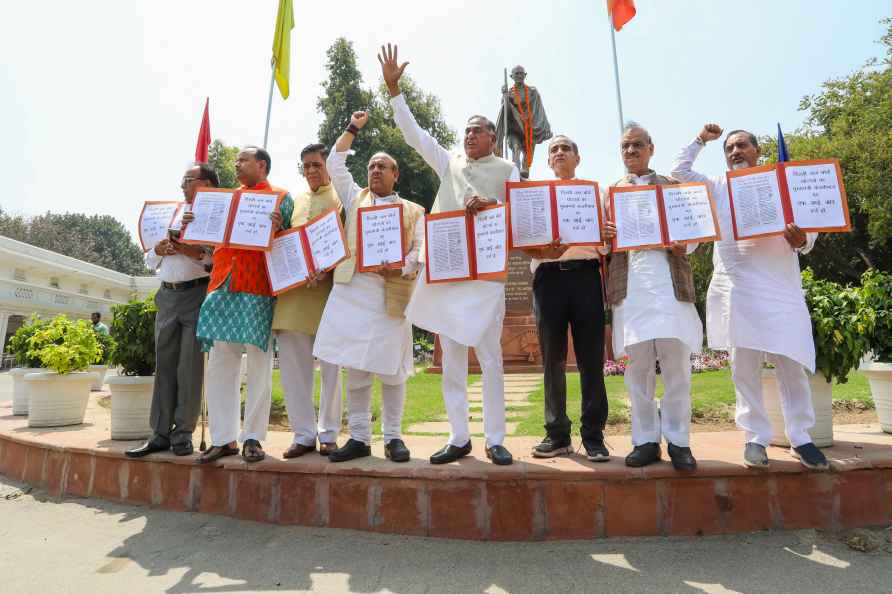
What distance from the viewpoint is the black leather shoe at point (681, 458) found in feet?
9.25

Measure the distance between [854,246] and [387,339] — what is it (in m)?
24.8

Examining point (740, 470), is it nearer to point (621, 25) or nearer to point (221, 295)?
point (221, 295)

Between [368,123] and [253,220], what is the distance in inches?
1094

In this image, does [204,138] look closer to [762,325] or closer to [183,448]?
[183,448]

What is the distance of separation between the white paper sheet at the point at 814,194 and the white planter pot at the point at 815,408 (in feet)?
3.32

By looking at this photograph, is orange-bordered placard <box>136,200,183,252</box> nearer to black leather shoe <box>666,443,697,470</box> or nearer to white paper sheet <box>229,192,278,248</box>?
white paper sheet <box>229,192,278,248</box>

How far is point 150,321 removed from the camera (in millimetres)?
4410

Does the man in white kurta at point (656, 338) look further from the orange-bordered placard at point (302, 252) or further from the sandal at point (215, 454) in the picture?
the sandal at point (215, 454)

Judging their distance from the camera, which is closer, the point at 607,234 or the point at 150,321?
the point at 607,234

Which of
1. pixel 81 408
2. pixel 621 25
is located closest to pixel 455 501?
pixel 81 408

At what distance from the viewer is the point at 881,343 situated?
3.69m

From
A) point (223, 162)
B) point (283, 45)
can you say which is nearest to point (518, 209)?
point (283, 45)

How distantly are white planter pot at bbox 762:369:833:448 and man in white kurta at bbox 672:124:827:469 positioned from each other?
0.92ft

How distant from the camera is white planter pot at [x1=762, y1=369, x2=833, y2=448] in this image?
3299mm
